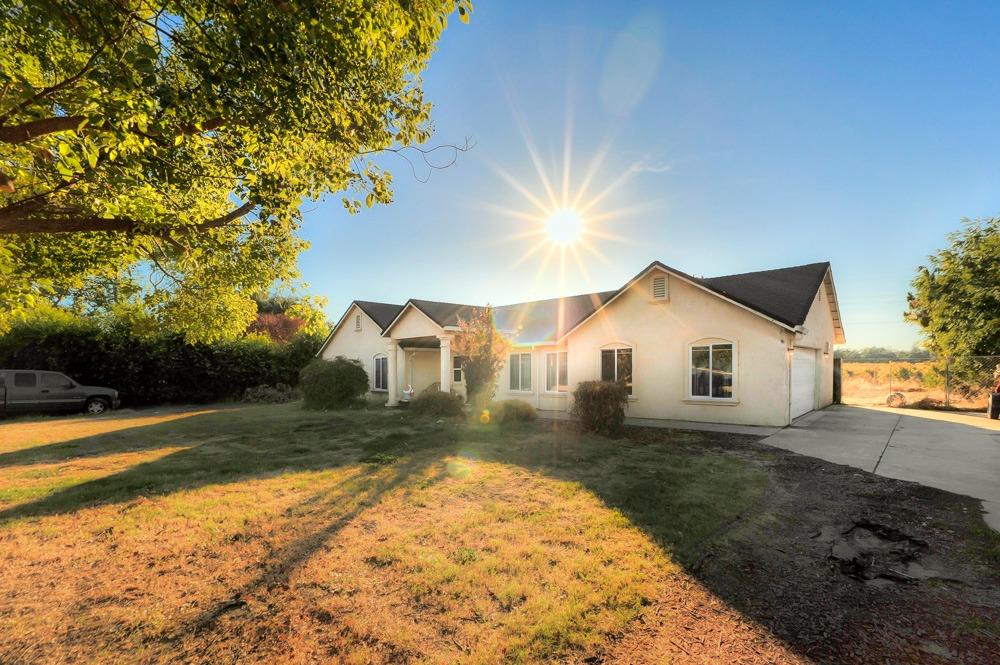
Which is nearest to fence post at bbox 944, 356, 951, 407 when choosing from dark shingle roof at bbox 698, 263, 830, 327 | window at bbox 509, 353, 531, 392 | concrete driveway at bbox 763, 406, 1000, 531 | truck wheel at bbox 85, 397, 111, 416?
concrete driveway at bbox 763, 406, 1000, 531

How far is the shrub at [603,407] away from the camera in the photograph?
481 inches

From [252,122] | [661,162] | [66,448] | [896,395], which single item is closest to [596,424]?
[661,162]

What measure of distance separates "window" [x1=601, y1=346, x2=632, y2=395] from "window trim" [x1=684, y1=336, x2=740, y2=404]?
6.83 feet

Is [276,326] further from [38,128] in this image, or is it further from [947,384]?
[947,384]

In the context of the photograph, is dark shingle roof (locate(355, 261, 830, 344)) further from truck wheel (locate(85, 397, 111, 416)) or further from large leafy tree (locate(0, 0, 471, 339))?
truck wheel (locate(85, 397, 111, 416))

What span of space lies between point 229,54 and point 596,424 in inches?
446

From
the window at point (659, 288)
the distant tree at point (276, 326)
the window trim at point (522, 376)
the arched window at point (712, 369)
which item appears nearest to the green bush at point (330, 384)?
the window trim at point (522, 376)

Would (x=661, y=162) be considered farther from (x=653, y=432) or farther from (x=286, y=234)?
(x=286, y=234)

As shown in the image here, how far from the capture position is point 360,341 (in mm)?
24953

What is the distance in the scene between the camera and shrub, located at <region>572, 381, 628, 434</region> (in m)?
12.2

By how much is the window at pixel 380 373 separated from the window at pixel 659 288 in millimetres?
14808


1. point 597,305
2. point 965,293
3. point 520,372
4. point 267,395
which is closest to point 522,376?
point 520,372

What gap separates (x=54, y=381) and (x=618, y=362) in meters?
22.7

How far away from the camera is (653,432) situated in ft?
40.4
